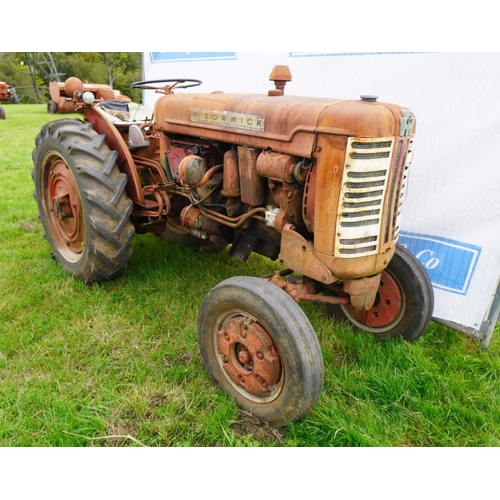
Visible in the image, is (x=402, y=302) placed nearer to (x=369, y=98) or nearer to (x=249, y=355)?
(x=249, y=355)

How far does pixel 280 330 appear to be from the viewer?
6.89 feet

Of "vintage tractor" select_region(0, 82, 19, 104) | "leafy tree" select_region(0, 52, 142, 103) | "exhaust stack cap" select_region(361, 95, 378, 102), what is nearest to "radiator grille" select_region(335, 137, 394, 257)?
"exhaust stack cap" select_region(361, 95, 378, 102)

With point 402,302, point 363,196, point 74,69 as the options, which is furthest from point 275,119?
point 74,69

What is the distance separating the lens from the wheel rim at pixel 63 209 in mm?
3553

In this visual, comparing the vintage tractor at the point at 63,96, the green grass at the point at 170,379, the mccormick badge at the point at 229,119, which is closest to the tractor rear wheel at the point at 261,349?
the green grass at the point at 170,379

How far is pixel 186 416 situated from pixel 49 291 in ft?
5.97

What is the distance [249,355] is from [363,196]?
3.42ft

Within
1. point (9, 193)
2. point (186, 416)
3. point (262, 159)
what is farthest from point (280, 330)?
point (9, 193)

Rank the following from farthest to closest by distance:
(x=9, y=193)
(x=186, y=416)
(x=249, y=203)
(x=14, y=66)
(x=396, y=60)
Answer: (x=14, y=66) → (x=9, y=193) → (x=396, y=60) → (x=249, y=203) → (x=186, y=416)

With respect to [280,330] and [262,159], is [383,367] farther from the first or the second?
[262,159]

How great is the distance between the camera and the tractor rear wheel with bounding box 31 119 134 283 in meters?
3.18

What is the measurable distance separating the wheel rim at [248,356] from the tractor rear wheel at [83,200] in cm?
125

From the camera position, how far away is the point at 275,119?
2.43m

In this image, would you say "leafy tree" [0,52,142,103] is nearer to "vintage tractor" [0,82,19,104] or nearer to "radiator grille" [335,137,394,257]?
"vintage tractor" [0,82,19,104]
